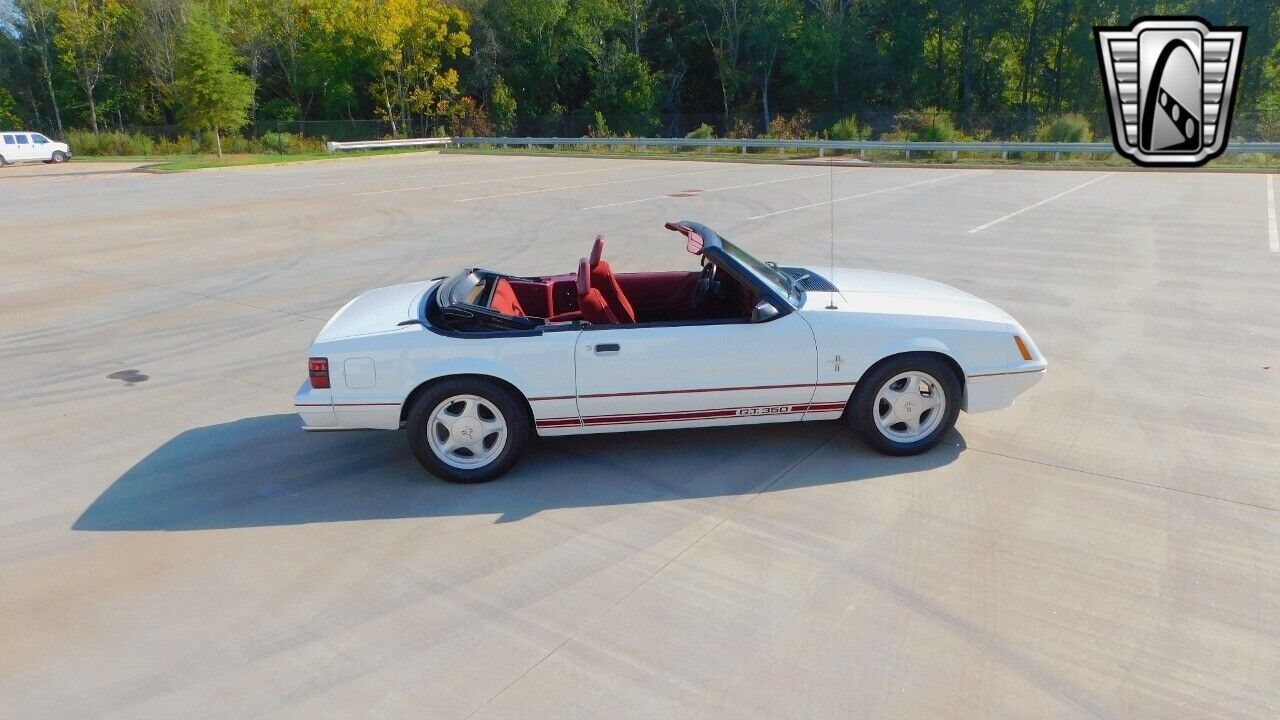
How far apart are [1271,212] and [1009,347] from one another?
47.6 feet

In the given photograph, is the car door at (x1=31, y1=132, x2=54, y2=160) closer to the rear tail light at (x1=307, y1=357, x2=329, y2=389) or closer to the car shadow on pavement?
the car shadow on pavement

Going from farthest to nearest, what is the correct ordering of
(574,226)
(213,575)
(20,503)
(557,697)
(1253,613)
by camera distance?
(574,226)
(20,503)
(213,575)
(1253,613)
(557,697)

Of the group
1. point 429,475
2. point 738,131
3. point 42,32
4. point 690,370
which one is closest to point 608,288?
point 690,370

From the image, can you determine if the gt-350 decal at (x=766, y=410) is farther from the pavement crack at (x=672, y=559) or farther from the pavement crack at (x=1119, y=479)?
the pavement crack at (x=1119, y=479)

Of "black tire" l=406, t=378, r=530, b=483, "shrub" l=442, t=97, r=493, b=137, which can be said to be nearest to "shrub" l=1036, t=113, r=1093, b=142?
"shrub" l=442, t=97, r=493, b=137

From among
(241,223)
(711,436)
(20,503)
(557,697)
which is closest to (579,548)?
(557,697)

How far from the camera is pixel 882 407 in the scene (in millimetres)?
5570

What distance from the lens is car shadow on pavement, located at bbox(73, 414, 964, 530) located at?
16.9 ft

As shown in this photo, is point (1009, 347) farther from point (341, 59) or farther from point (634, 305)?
point (341, 59)

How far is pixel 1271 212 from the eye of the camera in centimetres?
1638

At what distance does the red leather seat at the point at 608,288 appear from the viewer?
5.66m

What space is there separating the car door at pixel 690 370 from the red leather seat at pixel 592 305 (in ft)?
0.40

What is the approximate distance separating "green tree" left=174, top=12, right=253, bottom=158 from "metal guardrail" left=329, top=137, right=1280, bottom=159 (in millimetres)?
5047

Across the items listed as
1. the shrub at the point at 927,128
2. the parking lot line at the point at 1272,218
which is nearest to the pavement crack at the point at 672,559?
the parking lot line at the point at 1272,218
